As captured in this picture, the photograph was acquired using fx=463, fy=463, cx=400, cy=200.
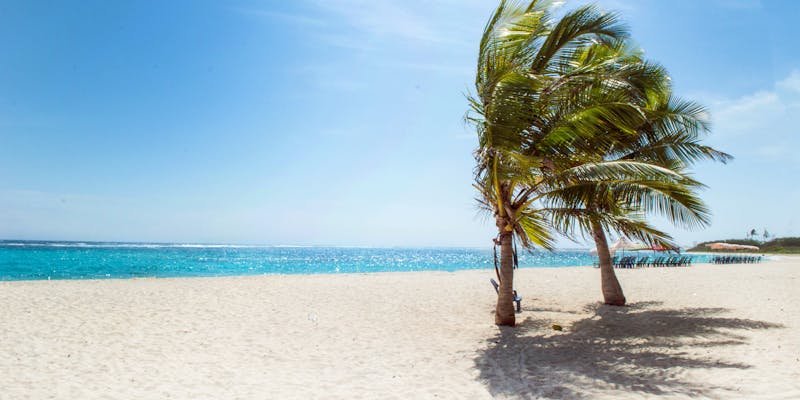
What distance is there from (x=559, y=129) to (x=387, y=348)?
4.31 m

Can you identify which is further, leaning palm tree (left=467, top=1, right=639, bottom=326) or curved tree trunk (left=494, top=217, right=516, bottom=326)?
curved tree trunk (left=494, top=217, right=516, bottom=326)

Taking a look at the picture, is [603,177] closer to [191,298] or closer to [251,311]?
[251,311]

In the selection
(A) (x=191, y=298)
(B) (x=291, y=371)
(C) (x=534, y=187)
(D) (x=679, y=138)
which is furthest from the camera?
(A) (x=191, y=298)

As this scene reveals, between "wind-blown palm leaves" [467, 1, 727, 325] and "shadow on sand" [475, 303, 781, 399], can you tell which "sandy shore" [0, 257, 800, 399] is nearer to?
"shadow on sand" [475, 303, 781, 399]

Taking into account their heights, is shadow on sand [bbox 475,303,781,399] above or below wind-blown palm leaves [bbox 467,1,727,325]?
below

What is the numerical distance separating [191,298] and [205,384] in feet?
25.5

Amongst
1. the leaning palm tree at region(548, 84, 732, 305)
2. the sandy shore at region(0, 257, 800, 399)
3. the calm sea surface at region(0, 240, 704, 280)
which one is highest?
the leaning palm tree at region(548, 84, 732, 305)

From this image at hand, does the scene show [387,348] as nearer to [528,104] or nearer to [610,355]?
[610,355]

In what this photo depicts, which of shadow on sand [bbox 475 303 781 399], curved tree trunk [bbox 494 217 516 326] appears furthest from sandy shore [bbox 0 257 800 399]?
curved tree trunk [bbox 494 217 516 326]

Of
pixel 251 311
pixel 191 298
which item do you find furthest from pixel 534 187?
pixel 191 298

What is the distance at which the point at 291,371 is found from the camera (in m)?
5.89

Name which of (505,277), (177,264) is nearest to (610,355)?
(505,277)

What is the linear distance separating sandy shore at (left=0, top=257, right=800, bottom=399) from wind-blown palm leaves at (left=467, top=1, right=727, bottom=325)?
1.75 meters

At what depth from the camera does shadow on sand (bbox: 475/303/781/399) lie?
514 centimetres
